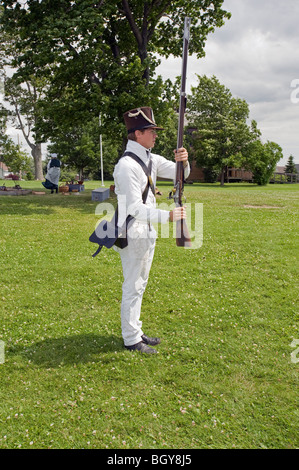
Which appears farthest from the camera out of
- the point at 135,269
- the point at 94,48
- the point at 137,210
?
the point at 94,48

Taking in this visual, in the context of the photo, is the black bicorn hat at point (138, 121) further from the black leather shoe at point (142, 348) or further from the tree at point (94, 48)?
the tree at point (94, 48)

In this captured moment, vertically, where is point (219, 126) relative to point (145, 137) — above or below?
above

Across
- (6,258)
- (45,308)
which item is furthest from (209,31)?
(45,308)

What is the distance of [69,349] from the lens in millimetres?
5781

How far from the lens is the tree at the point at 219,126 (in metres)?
53.2

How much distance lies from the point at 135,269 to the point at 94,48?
17209mm

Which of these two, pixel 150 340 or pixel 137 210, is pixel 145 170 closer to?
pixel 137 210

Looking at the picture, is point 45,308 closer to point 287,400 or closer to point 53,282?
point 53,282

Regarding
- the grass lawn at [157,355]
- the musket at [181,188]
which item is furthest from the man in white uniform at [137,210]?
the grass lawn at [157,355]

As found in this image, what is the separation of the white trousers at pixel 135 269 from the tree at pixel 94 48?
15.5m

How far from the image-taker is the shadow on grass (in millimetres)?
5480

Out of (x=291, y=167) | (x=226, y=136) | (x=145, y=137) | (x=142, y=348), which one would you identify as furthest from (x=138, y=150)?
(x=291, y=167)

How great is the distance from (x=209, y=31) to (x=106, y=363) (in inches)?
1009

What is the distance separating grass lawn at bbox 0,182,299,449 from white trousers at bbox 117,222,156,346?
68 cm
